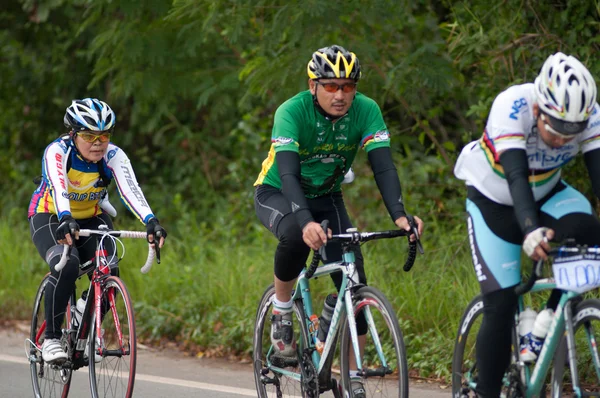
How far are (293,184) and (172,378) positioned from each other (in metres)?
2.93

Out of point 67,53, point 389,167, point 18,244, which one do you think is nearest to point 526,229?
point 389,167

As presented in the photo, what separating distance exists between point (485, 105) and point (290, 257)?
3010 mm

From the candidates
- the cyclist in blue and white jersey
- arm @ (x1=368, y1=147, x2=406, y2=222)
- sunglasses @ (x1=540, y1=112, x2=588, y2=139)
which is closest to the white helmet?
sunglasses @ (x1=540, y1=112, x2=588, y2=139)

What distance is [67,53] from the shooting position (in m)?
13.4

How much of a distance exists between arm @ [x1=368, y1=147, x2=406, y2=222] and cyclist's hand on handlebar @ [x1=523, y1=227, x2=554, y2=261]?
1159mm

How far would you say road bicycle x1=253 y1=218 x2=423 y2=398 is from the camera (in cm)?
482

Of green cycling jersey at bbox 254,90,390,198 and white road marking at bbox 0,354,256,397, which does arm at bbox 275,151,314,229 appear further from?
white road marking at bbox 0,354,256,397

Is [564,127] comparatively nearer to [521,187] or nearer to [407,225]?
[521,187]

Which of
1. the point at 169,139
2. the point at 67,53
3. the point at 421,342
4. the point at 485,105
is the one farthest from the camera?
the point at 169,139

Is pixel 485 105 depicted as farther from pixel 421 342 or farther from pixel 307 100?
pixel 307 100

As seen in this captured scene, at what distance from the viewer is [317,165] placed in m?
→ 5.48

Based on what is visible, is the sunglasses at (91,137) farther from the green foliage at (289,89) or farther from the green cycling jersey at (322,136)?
the green foliage at (289,89)

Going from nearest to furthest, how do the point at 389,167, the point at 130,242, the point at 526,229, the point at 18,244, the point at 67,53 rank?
1. the point at 526,229
2. the point at 389,167
3. the point at 130,242
4. the point at 18,244
5. the point at 67,53

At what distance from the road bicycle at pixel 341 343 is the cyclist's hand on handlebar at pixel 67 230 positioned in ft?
4.10
